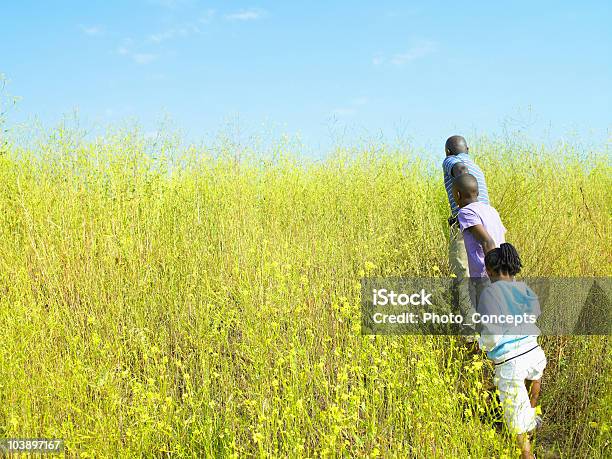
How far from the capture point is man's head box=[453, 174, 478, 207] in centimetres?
332

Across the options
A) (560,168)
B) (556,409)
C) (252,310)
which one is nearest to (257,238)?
(252,310)

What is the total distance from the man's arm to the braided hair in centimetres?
18

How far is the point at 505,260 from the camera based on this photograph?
2.77 metres

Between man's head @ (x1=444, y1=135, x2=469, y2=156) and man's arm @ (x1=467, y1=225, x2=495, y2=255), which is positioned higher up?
man's head @ (x1=444, y1=135, x2=469, y2=156)

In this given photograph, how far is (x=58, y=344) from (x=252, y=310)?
3.79 feet

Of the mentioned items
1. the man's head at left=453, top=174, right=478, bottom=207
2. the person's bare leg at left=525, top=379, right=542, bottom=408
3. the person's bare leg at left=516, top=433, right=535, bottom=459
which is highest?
the man's head at left=453, top=174, right=478, bottom=207

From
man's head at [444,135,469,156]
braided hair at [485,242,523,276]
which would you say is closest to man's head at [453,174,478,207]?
braided hair at [485,242,523,276]

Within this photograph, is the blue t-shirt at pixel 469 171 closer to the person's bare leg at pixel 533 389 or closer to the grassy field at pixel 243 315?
the grassy field at pixel 243 315

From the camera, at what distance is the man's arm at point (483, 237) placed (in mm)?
3038

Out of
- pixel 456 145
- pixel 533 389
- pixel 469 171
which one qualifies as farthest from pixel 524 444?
pixel 456 145

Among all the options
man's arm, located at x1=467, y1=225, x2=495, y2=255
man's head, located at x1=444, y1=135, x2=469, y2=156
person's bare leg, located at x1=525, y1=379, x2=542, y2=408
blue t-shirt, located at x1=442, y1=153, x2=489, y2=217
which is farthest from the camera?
man's head, located at x1=444, y1=135, x2=469, y2=156

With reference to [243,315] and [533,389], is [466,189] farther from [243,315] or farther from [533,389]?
[243,315]

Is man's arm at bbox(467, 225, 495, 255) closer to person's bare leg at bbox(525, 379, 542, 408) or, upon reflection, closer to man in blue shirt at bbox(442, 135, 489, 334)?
man in blue shirt at bbox(442, 135, 489, 334)

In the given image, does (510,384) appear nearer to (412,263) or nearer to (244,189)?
(412,263)
